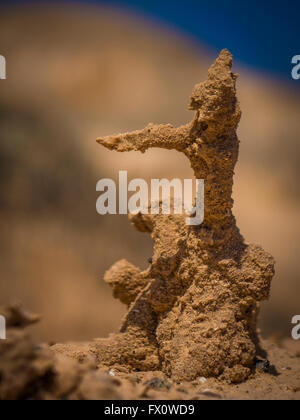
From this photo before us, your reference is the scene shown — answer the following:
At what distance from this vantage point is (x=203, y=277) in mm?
2836

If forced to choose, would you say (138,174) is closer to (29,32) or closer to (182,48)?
(182,48)

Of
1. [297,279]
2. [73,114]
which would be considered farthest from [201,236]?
[73,114]

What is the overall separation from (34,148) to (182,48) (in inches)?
143

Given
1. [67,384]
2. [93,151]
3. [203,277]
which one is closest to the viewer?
[67,384]

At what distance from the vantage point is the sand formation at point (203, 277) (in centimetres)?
263

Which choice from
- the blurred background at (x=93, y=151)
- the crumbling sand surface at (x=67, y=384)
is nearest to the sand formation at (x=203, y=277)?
the crumbling sand surface at (x=67, y=384)

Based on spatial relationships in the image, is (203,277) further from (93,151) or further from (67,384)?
(93,151)

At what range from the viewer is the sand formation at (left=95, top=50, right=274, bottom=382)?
263 cm

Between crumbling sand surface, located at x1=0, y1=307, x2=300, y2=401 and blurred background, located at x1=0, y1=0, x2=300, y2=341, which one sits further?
blurred background, located at x1=0, y1=0, x2=300, y2=341

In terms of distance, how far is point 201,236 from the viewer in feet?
9.50

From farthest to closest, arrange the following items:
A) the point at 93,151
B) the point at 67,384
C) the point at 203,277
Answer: the point at 93,151 → the point at 203,277 → the point at 67,384

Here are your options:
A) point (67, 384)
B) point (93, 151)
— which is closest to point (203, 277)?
point (67, 384)

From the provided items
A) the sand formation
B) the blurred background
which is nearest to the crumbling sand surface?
the sand formation

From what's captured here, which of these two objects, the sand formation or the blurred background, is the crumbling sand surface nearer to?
the sand formation
